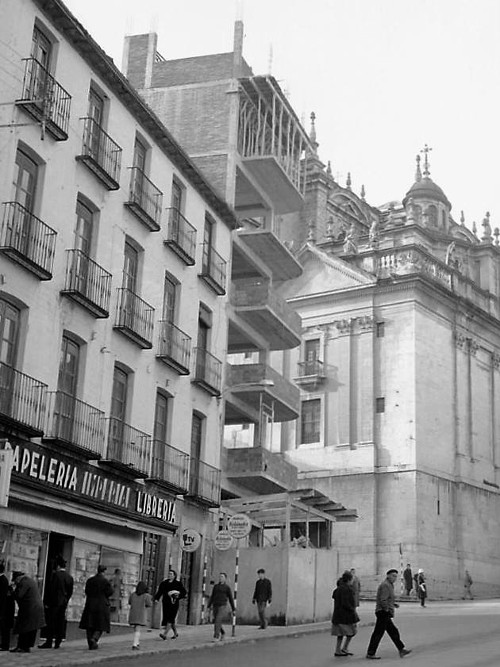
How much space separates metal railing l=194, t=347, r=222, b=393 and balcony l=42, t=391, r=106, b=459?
21.5 feet

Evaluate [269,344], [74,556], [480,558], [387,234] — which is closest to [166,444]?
[74,556]

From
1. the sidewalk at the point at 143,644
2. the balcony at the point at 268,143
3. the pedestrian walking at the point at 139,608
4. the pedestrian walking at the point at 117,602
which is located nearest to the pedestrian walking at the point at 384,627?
the sidewalk at the point at 143,644

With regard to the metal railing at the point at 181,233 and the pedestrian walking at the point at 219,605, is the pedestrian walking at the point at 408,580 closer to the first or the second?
the metal railing at the point at 181,233

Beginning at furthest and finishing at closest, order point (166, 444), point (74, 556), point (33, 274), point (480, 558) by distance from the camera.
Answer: point (480, 558)
point (166, 444)
point (74, 556)
point (33, 274)

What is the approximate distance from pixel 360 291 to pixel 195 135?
20.1 m

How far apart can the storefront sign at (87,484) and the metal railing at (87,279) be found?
3.84m

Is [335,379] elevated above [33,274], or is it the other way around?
[335,379]

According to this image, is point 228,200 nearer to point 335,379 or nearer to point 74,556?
point 74,556

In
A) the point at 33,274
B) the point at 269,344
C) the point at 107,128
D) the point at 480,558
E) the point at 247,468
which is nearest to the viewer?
the point at 33,274

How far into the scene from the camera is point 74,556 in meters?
24.0

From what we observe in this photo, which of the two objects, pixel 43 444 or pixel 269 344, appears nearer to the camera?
pixel 43 444

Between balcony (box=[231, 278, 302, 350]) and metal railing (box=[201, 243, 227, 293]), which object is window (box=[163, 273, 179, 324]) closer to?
metal railing (box=[201, 243, 227, 293])

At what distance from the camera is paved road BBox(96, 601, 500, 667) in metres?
17.9

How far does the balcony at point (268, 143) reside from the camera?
36.8 meters
